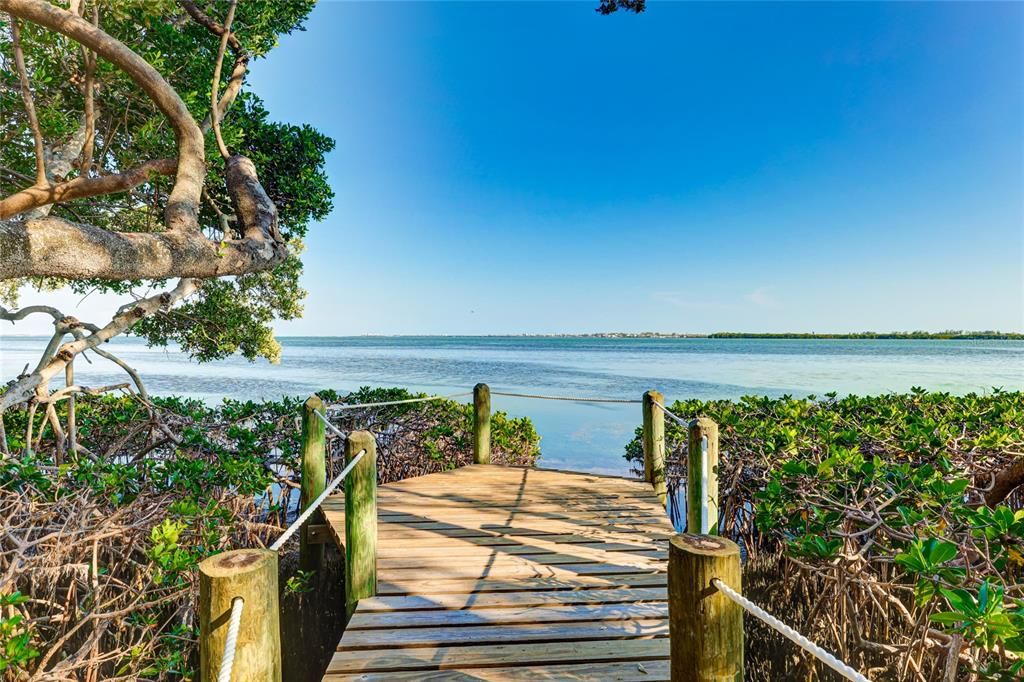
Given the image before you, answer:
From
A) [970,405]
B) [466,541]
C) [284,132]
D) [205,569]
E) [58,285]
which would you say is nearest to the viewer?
[205,569]

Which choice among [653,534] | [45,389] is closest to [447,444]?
[653,534]

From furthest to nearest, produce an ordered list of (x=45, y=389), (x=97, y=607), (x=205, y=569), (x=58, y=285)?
(x=58, y=285) < (x=45, y=389) < (x=97, y=607) < (x=205, y=569)

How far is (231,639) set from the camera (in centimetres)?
119

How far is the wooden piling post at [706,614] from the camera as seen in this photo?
1388mm

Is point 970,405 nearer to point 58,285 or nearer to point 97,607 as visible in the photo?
point 97,607

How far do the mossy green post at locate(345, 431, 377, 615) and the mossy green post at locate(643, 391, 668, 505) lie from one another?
306 cm

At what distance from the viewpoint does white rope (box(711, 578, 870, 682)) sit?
1.06 meters

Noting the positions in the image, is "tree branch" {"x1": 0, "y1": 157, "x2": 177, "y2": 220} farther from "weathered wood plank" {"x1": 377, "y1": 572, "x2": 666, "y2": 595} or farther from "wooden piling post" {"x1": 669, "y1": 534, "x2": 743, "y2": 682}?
"wooden piling post" {"x1": 669, "y1": 534, "x2": 743, "y2": 682}

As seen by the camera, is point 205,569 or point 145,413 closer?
point 205,569

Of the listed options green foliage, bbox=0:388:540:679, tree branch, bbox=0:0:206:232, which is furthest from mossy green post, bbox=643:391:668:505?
tree branch, bbox=0:0:206:232

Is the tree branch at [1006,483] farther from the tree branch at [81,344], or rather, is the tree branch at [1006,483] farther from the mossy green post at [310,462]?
the tree branch at [81,344]

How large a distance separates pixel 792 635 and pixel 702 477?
2.20m

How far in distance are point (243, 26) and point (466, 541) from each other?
23.2ft

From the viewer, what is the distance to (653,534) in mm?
3943
